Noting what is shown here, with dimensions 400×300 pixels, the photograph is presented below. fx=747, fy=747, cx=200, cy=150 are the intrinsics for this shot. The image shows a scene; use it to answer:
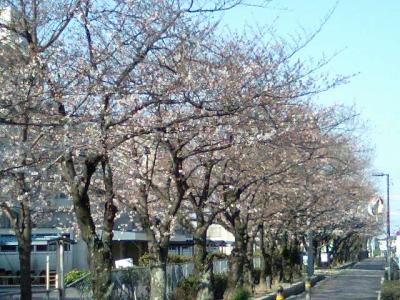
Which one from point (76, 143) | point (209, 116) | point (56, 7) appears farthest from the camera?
point (209, 116)

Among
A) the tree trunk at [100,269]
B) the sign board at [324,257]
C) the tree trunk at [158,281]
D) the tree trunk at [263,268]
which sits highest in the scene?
the tree trunk at [100,269]

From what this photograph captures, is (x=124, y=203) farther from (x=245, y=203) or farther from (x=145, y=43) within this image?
(x=145, y=43)

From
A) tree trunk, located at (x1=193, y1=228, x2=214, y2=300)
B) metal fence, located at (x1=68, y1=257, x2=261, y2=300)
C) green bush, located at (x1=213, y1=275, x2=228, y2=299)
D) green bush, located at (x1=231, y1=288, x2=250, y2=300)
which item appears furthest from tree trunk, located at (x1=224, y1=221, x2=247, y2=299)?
tree trunk, located at (x1=193, y1=228, x2=214, y2=300)

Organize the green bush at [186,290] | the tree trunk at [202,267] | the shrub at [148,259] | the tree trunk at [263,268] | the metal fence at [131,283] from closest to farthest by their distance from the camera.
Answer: the metal fence at [131,283] < the shrub at [148,259] < the tree trunk at [202,267] < the green bush at [186,290] < the tree trunk at [263,268]

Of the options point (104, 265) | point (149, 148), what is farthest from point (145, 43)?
point (149, 148)

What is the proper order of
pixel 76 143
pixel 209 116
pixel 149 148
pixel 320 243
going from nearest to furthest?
1. pixel 76 143
2. pixel 209 116
3. pixel 149 148
4. pixel 320 243

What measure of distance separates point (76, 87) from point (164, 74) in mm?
2013

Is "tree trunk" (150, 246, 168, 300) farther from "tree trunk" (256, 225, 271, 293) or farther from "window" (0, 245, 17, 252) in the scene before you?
"window" (0, 245, 17, 252)

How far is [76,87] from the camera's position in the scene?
10742mm

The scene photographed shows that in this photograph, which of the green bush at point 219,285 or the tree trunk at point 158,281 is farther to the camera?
the green bush at point 219,285

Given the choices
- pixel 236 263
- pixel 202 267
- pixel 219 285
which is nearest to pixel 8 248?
pixel 219 285

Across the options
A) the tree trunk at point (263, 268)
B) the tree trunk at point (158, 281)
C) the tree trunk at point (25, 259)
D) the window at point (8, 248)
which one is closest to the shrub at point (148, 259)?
the tree trunk at point (158, 281)

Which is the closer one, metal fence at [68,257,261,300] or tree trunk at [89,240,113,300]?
tree trunk at [89,240,113,300]

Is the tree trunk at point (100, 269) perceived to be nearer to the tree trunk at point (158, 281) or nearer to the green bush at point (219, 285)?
the tree trunk at point (158, 281)
